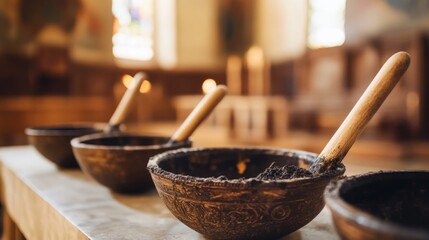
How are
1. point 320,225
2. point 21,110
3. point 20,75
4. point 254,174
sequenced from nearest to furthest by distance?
point 320,225 < point 254,174 < point 21,110 < point 20,75

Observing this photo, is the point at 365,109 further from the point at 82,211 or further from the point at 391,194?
the point at 82,211

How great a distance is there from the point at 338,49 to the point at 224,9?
5.18 metres

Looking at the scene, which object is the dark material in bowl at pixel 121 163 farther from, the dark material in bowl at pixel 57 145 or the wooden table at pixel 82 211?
the dark material in bowl at pixel 57 145

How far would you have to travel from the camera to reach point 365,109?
2.97ft

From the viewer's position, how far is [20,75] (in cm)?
810

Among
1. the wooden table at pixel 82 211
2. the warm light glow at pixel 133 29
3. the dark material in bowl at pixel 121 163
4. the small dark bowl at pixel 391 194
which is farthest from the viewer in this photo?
the warm light glow at pixel 133 29

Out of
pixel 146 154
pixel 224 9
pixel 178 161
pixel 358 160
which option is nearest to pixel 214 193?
pixel 178 161

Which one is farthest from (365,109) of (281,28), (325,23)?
(281,28)

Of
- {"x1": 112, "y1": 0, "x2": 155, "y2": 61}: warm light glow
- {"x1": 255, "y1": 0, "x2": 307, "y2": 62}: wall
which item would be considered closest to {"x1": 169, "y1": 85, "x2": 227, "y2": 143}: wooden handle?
{"x1": 255, "y1": 0, "x2": 307, "y2": 62}: wall

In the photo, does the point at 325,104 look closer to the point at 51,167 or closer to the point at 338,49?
the point at 338,49

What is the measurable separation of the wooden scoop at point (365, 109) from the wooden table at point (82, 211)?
8.6 inches

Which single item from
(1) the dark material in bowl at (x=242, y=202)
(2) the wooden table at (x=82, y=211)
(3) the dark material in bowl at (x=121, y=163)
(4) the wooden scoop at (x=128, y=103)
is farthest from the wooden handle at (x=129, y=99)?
(1) the dark material in bowl at (x=242, y=202)

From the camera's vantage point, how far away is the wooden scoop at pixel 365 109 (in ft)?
2.92

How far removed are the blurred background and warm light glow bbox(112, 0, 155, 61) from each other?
0.03m
